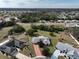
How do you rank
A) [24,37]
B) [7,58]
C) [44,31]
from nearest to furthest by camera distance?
[7,58]
[24,37]
[44,31]

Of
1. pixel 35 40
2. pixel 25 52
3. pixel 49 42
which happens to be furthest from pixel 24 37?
pixel 25 52

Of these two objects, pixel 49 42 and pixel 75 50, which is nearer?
pixel 75 50

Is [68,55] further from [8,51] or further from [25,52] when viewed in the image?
[8,51]

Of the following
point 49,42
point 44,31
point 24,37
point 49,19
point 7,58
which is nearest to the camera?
point 7,58

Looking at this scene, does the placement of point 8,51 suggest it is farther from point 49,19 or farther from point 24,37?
point 49,19

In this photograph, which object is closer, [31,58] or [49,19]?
[31,58]

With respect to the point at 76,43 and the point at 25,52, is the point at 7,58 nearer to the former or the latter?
the point at 25,52

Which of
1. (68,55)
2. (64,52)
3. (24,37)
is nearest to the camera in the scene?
(68,55)

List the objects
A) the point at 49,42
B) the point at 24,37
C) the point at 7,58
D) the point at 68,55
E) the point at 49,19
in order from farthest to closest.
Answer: the point at 49,19, the point at 24,37, the point at 49,42, the point at 68,55, the point at 7,58

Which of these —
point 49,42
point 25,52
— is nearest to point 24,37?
point 49,42

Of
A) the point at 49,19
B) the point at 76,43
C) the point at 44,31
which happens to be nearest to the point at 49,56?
the point at 76,43
